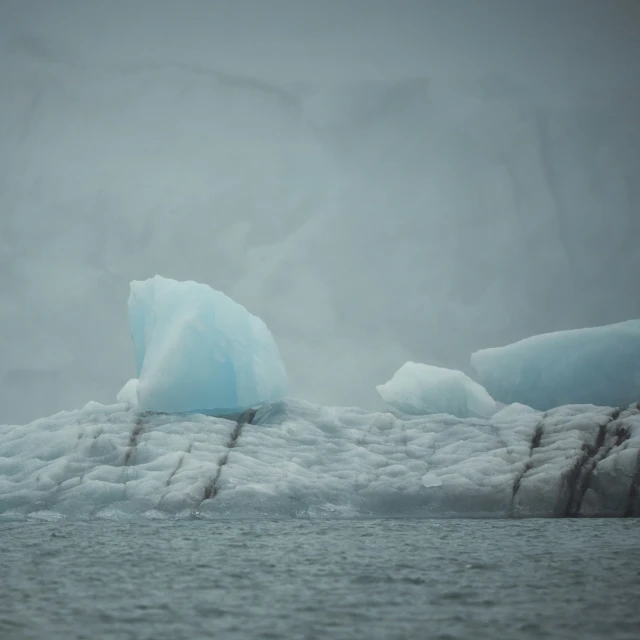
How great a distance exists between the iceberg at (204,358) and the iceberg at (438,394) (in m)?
2.68

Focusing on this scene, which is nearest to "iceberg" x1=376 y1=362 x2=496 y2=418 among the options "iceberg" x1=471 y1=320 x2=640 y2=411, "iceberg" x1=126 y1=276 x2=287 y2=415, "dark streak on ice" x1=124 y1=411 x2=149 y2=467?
"iceberg" x1=471 y1=320 x2=640 y2=411

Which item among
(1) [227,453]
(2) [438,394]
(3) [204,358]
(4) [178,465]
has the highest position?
(3) [204,358]

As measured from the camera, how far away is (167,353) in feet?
40.5

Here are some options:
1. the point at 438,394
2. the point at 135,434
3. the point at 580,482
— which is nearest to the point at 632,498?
the point at 580,482

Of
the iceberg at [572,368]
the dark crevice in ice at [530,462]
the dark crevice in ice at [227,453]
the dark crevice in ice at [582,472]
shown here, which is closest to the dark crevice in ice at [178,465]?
the dark crevice in ice at [227,453]

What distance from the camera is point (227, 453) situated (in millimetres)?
10844

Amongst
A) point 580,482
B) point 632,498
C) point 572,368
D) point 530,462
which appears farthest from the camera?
point 572,368

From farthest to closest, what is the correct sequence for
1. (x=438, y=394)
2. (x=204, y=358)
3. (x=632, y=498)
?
(x=438, y=394), (x=204, y=358), (x=632, y=498)

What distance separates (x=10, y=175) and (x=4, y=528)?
28717mm

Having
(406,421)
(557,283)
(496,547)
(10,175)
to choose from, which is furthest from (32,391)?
(496,547)

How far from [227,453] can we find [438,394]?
4953mm

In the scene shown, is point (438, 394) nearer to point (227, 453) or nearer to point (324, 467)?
point (324, 467)

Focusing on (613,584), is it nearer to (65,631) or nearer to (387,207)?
(65,631)

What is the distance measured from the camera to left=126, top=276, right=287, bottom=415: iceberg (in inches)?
480
